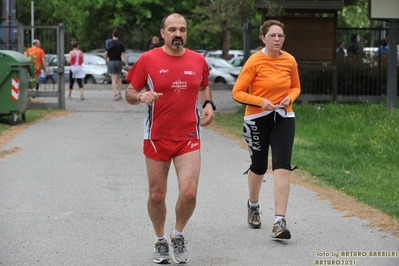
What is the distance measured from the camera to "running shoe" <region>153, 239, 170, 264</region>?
6547 millimetres

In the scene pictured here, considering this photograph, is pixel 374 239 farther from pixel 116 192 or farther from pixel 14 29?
pixel 14 29

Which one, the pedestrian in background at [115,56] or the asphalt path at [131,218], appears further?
the pedestrian in background at [115,56]

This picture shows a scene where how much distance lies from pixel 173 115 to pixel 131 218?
2.14 m

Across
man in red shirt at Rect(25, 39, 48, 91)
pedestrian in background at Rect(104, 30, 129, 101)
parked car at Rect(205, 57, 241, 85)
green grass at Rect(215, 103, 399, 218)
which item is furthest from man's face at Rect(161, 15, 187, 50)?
parked car at Rect(205, 57, 241, 85)

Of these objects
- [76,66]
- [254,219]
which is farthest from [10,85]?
[254,219]

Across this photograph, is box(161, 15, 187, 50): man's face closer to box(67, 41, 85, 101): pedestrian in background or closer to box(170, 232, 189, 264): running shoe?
box(170, 232, 189, 264): running shoe

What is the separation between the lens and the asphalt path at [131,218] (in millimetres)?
6793

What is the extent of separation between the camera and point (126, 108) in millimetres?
22047

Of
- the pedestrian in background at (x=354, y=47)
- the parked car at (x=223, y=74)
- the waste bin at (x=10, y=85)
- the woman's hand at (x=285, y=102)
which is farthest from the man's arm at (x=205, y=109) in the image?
the parked car at (x=223, y=74)

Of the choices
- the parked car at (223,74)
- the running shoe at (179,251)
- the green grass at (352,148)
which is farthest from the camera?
the parked car at (223,74)

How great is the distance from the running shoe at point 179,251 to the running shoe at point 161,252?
0.07 meters

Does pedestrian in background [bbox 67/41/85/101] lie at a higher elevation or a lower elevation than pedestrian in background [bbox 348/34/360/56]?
lower

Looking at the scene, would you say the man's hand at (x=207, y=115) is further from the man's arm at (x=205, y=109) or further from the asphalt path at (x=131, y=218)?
the asphalt path at (x=131, y=218)

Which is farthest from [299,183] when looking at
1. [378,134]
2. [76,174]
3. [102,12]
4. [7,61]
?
[102,12]
